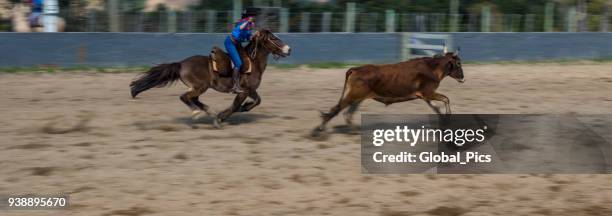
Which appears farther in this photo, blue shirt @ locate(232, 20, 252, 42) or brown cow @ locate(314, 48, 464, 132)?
blue shirt @ locate(232, 20, 252, 42)

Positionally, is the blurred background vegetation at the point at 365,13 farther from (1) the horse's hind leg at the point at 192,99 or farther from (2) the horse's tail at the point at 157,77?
(1) the horse's hind leg at the point at 192,99

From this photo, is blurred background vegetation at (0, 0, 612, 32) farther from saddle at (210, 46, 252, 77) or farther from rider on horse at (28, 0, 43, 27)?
saddle at (210, 46, 252, 77)

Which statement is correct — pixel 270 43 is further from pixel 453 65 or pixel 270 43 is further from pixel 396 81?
pixel 453 65

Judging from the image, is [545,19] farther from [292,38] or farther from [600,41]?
[292,38]

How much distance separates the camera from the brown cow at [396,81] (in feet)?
33.0

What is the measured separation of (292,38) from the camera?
1972 centimetres

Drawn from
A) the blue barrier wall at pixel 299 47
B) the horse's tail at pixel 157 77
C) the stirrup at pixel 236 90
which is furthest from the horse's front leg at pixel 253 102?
the blue barrier wall at pixel 299 47

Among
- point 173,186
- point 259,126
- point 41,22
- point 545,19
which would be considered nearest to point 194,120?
point 259,126

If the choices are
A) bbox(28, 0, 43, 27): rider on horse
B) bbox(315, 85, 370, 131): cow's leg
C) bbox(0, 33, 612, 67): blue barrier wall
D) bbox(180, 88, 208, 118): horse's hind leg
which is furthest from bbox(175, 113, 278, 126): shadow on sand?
bbox(28, 0, 43, 27): rider on horse

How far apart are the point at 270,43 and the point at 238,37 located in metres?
0.44
